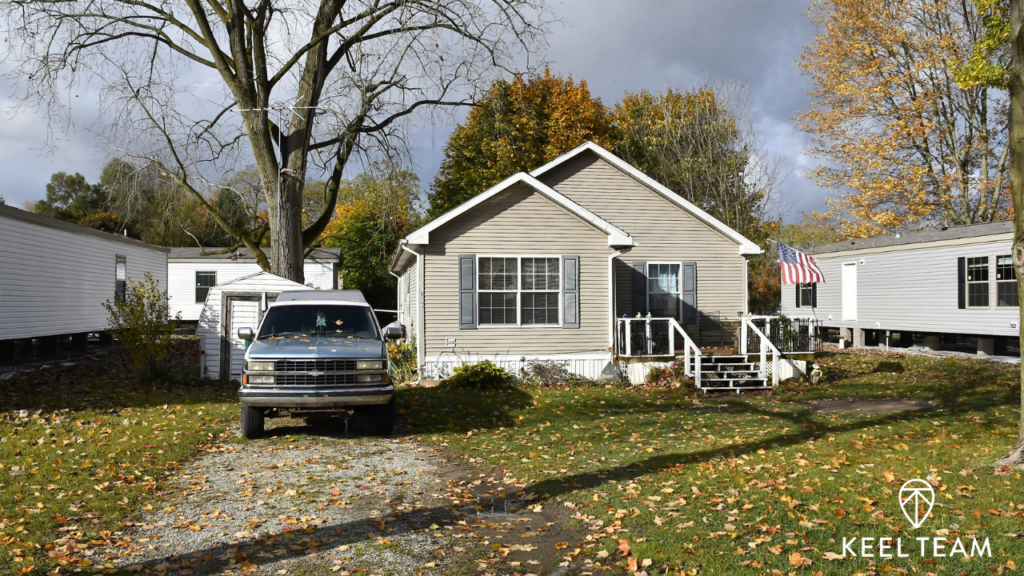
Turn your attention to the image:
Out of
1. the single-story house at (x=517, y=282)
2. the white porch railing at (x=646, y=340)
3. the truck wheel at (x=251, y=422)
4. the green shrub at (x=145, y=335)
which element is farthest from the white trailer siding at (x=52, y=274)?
the white porch railing at (x=646, y=340)

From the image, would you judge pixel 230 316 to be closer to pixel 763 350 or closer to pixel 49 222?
pixel 49 222

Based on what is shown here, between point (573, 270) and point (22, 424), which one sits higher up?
point (573, 270)

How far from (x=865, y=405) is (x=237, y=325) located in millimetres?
13458

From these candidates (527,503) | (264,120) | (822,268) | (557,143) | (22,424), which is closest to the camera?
(527,503)

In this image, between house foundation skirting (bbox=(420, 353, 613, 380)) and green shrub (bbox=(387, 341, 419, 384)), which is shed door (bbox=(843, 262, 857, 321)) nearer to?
house foundation skirting (bbox=(420, 353, 613, 380))

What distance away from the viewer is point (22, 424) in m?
11.3

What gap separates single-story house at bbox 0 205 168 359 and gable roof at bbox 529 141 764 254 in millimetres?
12751

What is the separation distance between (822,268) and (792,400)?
15.5m

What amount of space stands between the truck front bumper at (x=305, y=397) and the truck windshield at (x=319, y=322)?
1.35 m

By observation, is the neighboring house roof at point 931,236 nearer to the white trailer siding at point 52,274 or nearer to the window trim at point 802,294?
the window trim at point 802,294

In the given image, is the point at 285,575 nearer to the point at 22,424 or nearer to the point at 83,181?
the point at 22,424

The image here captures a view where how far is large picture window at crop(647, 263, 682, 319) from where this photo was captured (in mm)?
20438

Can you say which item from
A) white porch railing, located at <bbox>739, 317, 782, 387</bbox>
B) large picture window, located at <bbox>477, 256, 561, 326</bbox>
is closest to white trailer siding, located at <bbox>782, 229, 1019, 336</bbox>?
white porch railing, located at <bbox>739, 317, 782, 387</bbox>

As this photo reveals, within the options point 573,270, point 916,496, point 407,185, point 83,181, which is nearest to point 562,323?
point 573,270
